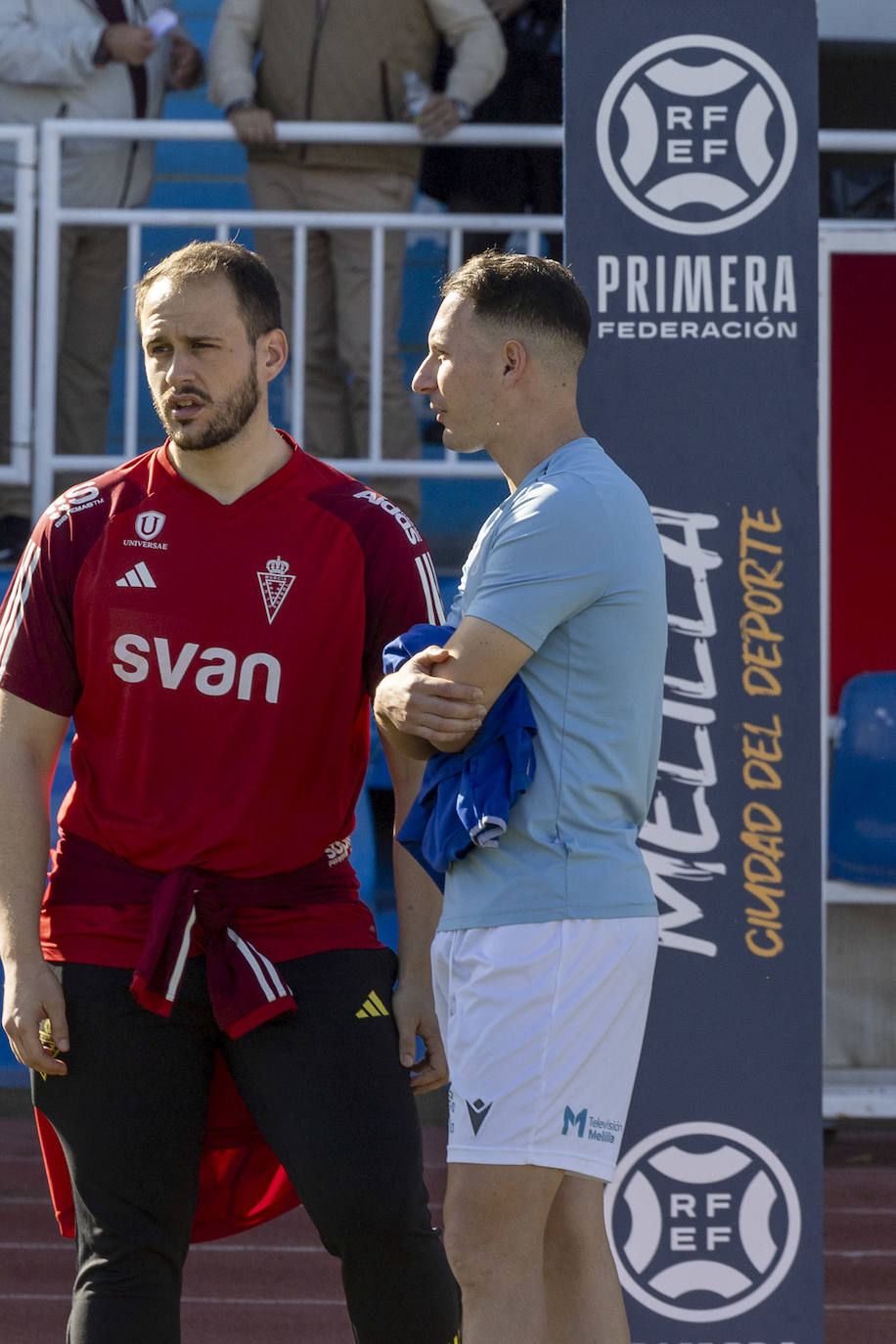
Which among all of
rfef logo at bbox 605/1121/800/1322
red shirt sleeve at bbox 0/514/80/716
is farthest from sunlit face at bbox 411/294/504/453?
rfef logo at bbox 605/1121/800/1322

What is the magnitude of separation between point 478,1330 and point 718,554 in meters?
1.30

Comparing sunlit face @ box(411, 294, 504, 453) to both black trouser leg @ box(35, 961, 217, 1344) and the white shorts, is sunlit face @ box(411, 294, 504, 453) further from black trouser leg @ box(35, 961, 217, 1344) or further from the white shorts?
black trouser leg @ box(35, 961, 217, 1344)

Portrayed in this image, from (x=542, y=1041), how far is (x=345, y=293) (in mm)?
3749

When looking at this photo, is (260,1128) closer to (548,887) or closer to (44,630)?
(548,887)

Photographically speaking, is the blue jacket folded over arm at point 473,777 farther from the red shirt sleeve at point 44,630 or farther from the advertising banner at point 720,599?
the advertising banner at point 720,599

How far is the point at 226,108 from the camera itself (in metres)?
5.51

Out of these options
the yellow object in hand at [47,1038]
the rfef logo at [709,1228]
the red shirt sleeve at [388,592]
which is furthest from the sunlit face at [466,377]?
the rfef logo at [709,1228]

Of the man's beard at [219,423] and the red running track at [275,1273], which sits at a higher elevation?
the man's beard at [219,423]

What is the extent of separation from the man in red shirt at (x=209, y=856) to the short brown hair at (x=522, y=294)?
15.5 inches

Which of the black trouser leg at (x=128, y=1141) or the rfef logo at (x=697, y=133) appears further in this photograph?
the rfef logo at (x=697, y=133)

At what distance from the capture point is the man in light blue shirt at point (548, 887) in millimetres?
2205

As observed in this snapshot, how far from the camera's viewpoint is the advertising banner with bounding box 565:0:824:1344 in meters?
2.87

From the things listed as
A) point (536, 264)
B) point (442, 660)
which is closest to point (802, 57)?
point (536, 264)

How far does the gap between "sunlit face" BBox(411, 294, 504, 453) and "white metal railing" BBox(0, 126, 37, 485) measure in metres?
3.18
